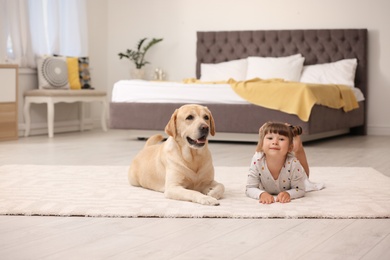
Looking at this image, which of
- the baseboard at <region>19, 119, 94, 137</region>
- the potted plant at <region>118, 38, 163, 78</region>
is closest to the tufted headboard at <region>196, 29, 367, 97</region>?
the potted plant at <region>118, 38, 163, 78</region>

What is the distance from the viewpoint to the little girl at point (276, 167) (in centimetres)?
305

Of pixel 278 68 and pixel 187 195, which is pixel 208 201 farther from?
pixel 278 68

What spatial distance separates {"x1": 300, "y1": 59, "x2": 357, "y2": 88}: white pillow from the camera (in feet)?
23.2

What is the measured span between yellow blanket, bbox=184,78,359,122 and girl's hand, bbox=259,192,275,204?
9.28 feet

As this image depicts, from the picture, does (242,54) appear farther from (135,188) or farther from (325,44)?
(135,188)

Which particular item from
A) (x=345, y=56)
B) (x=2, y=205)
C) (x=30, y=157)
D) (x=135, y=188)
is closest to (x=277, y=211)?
(x=135, y=188)

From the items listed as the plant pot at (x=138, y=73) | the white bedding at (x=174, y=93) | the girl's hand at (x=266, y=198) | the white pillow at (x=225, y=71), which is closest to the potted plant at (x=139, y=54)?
the plant pot at (x=138, y=73)

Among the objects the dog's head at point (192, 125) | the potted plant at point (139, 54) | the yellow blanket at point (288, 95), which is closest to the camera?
the dog's head at point (192, 125)

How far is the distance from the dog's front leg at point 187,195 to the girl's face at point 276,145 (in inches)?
13.9

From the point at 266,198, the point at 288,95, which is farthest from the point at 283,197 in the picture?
the point at 288,95

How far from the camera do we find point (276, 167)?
308cm

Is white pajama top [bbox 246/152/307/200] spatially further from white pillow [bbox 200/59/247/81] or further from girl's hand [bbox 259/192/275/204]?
white pillow [bbox 200/59/247/81]

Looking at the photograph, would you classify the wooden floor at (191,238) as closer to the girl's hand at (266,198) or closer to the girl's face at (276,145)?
the girl's hand at (266,198)

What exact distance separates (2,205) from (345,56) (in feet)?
17.0
